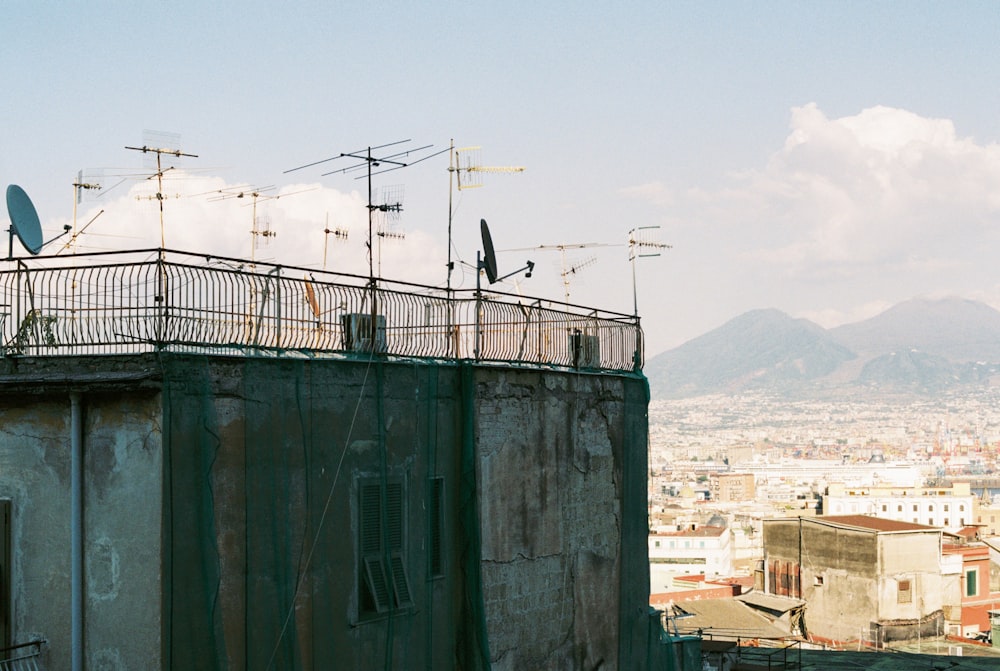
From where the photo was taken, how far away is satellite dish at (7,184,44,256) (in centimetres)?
1131

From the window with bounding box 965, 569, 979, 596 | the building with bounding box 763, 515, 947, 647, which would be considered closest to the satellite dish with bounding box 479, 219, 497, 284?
the building with bounding box 763, 515, 947, 647

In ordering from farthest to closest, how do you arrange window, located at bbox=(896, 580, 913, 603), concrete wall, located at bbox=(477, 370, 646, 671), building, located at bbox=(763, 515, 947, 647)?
window, located at bbox=(896, 580, 913, 603)
building, located at bbox=(763, 515, 947, 647)
concrete wall, located at bbox=(477, 370, 646, 671)

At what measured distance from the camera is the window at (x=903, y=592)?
177 feet

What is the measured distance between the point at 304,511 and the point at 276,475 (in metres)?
0.54

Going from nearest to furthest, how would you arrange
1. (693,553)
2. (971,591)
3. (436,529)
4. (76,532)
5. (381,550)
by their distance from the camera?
(76,532)
(381,550)
(436,529)
(971,591)
(693,553)

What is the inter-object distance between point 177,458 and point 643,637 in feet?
29.6

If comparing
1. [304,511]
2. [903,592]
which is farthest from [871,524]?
[304,511]

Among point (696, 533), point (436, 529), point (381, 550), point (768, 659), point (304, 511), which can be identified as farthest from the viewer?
point (696, 533)

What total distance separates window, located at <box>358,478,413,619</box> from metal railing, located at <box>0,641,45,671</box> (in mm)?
3027

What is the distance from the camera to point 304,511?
1123 centimetres

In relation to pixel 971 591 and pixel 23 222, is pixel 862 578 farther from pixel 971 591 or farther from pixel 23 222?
pixel 23 222

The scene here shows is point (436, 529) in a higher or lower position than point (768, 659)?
higher

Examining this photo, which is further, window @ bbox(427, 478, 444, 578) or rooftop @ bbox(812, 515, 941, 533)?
rooftop @ bbox(812, 515, 941, 533)

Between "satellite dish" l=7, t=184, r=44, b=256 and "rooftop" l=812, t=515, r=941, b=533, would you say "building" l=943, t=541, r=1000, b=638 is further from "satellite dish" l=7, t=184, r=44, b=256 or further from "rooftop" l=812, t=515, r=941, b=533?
"satellite dish" l=7, t=184, r=44, b=256
